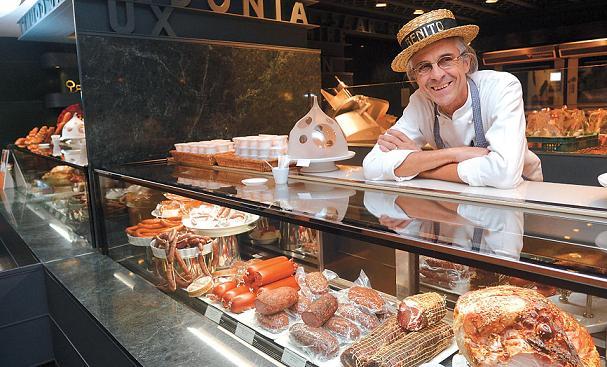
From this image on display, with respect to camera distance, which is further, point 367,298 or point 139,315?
point 139,315

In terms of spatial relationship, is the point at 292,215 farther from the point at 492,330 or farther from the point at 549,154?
the point at 549,154

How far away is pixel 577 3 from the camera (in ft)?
21.4

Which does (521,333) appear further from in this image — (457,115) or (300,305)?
(457,115)

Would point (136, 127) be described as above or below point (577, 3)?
below

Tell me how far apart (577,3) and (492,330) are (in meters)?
7.24

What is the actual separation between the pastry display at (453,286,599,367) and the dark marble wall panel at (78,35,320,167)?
2745 mm

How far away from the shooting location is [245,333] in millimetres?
1609

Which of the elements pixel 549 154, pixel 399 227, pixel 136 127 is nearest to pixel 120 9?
pixel 136 127

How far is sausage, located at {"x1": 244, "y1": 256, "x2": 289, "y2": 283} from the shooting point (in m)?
1.81

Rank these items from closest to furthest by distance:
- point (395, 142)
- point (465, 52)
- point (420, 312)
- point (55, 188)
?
1. point (420, 312)
2. point (465, 52)
3. point (395, 142)
4. point (55, 188)

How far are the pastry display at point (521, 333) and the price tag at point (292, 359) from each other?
1.92 feet

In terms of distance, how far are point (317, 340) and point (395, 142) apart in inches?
35.9

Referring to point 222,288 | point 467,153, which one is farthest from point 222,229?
point 467,153

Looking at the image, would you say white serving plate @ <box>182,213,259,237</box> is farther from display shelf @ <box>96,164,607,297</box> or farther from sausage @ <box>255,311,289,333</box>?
sausage @ <box>255,311,289,333</box>
